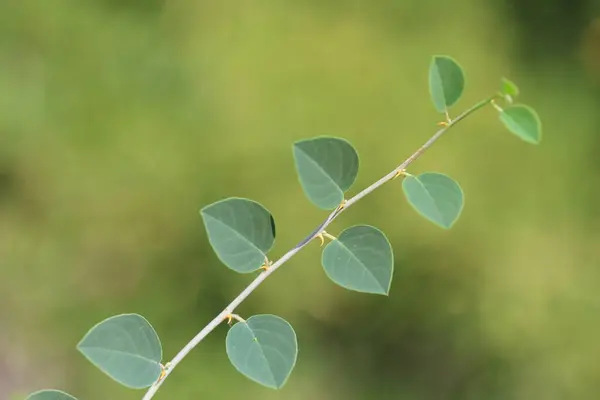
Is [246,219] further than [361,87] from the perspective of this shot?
No

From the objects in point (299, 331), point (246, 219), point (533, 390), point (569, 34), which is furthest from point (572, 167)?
point (246, 219)

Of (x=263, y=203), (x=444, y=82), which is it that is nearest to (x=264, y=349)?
(x=444, y=82)

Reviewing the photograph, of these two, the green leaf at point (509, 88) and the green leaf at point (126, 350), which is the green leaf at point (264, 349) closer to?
the green leaf at point (126, 350)

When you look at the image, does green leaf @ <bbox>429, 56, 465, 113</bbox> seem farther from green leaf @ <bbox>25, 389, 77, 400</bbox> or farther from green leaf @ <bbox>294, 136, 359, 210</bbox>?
green leaf @ <bbox>25, 389, 77, 400</bbox>

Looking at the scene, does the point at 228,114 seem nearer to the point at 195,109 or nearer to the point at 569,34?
the point at 195,109

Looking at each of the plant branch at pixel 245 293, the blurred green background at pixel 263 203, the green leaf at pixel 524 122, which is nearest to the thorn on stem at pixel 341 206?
the plant branch at pixel 245 293

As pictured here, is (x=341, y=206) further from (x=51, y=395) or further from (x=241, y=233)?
(x=51, y=395)

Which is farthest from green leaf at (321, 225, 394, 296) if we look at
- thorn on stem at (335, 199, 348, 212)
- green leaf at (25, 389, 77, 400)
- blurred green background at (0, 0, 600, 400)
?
blurred green background at (0, 0, 600, 400)
